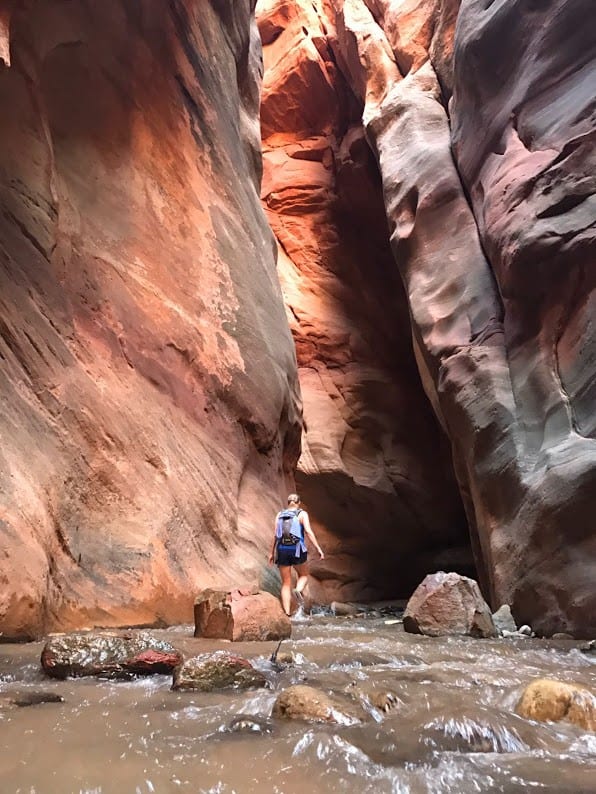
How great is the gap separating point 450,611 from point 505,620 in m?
2.11

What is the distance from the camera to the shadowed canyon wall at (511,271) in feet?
26.4

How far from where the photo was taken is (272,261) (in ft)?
41.9

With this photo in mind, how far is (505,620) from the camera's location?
318 inches

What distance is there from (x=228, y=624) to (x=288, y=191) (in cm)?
1821

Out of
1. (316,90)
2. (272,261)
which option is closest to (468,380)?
(272,261)

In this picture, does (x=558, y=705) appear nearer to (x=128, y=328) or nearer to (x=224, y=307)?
(x=128, y=328)

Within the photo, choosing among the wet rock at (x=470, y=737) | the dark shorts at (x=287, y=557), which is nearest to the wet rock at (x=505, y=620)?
the dark shorts at (x=287, y=557)

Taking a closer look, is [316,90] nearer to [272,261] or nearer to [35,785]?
[272,261]

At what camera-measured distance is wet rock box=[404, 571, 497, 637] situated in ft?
20.7

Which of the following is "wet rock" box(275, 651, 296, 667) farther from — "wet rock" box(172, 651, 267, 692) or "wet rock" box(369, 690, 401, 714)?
"wet rock" box(369, 690, 401, 714)

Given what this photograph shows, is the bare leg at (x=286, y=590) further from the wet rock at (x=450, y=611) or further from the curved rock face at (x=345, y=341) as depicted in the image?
the curved rock face at (x=345, y=341)

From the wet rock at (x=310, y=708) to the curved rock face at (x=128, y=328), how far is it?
251cm

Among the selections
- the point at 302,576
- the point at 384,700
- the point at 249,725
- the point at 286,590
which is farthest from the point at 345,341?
the point at 249,725

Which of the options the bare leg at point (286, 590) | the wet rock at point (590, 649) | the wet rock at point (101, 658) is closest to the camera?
the wet rock at point (101, 658)
